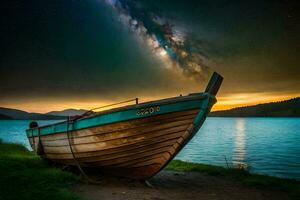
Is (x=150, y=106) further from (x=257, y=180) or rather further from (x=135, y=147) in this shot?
(x=257, y=180)

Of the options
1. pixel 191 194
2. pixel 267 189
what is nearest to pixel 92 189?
pixel 191 194

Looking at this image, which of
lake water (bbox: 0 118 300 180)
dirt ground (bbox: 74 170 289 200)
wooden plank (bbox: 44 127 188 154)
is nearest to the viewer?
dirt ground (bbox: 74 170 289 200)

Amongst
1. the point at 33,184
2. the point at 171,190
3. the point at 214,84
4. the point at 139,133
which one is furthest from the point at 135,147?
the point at 214,84

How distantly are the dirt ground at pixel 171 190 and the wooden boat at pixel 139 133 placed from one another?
0.51 metres

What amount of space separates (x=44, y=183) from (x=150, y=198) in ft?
10.1

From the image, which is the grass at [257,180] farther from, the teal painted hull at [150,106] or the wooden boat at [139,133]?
the teal painted hull at [150,106]

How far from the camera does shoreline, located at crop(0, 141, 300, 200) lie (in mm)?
7353

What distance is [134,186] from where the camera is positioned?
9.25 m

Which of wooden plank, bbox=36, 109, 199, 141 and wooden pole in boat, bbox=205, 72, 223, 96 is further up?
→ wooden pole in boat, bbox=205, 72, 223, 96

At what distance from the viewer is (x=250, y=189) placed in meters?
10.1

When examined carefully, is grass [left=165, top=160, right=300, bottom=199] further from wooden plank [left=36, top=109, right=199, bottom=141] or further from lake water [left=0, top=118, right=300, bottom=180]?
lake water [left=0, top=118, right=300, bottom=180]

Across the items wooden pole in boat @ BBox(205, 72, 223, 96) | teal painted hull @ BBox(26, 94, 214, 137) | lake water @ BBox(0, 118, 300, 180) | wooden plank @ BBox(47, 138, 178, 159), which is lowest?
lake water @ BBox(0, 118, 300, 180)

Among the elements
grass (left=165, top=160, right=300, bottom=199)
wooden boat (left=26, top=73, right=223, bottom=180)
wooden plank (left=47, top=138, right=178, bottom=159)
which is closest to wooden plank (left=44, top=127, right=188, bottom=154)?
wooden boat (left=26, top=73, right=223, bottom=180)

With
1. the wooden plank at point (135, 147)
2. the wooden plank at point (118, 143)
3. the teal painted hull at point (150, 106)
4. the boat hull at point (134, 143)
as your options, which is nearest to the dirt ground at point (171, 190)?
the boat hull at point (134, 143)
